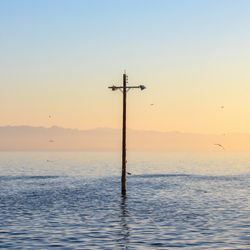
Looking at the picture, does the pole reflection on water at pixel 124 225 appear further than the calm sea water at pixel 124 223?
Yes

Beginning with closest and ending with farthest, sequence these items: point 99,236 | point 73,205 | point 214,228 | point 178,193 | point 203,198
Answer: point 99,236 < point 214,228 < point 73,205 < point 203,198 < point 178,193

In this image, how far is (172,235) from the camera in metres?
28.4

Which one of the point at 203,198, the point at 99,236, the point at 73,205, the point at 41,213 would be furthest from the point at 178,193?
the point at 99,236

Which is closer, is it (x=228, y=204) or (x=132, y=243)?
(x=132, y=243)

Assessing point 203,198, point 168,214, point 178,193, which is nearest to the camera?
point 168,214

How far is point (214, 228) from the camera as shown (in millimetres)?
30625

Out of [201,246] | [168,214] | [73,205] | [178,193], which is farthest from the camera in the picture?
[178,193]

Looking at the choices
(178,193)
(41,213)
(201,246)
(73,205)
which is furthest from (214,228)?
(178,193)

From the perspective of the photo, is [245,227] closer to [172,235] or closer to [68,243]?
[172,235]

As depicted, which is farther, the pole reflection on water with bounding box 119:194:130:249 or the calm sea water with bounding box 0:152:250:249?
the pole reflection on water with bounding box 119:194:130:249

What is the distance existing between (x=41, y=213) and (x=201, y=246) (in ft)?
53.8

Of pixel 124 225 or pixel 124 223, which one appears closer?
pixel 124 225

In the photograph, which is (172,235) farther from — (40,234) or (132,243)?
(40,234)

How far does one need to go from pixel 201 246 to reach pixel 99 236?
5.74 m
